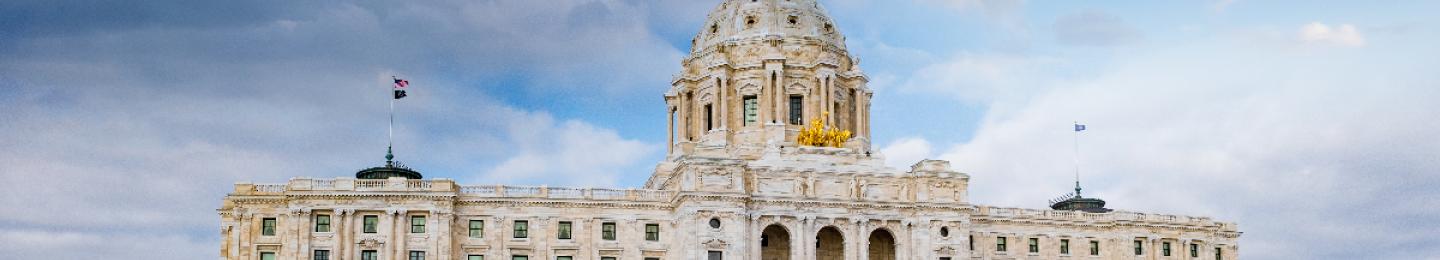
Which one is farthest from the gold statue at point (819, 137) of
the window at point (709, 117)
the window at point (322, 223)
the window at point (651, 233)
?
the window at point (322, 223)

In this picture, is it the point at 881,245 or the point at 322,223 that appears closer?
the point at 322,223

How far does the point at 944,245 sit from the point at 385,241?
3310 centimetres

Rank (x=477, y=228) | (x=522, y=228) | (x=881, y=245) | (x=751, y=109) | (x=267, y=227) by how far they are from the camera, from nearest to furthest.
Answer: (x=267, y=227)
(x=477, y=228)
(x=522, y=228)
(x=881, y=245)
(x=751, y=109)

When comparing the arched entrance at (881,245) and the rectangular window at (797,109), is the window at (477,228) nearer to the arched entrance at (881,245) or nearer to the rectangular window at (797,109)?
the rectangular window at (797,109)

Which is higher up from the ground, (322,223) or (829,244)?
(322,223)

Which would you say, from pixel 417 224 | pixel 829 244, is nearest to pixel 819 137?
pixel 829 244

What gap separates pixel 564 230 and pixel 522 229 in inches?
97.6

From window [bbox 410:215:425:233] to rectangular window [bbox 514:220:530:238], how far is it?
5.55 meters

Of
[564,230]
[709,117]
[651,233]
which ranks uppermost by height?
[709,117]

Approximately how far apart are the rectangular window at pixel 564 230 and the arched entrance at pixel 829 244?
15523mm

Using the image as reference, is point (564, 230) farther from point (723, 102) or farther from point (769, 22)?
point (769, 22)

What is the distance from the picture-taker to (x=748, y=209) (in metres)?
96.6

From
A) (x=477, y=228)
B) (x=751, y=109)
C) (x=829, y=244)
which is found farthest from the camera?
(x=751, y=109)

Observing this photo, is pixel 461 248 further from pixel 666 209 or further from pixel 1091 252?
pixel 1091 252
